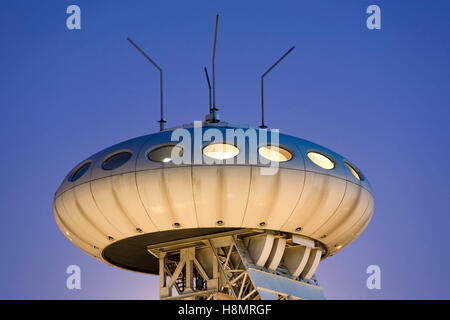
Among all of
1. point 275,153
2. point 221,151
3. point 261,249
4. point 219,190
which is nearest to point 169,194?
point 219,190

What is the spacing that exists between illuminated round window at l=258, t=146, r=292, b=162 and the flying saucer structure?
47mm

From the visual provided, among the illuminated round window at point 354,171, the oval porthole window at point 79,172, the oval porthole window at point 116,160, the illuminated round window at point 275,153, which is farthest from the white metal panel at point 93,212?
the illuminated round window at point 354,171

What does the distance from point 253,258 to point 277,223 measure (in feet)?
6.52

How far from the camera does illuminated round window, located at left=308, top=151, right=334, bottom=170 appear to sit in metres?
38.0

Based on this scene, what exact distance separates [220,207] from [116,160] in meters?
4.72

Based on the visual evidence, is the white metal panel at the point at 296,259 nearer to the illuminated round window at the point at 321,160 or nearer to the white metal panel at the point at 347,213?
the white metal panel at the point at 347,213

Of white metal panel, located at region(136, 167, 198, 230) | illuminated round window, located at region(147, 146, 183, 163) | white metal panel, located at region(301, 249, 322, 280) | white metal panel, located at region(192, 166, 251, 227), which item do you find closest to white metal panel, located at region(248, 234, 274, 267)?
white metal panel, located at region(192, 166, 251, 227)

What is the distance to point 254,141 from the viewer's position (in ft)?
121

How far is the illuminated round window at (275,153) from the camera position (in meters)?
36.8

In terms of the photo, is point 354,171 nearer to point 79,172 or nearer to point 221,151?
point 221,151

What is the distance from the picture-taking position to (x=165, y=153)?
36906 mm

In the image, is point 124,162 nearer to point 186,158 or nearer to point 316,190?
point 186,158

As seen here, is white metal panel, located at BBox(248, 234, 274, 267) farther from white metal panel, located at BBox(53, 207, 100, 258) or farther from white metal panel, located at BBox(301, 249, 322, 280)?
white metal panel, located at BBox(53, 207, 100, 258)
